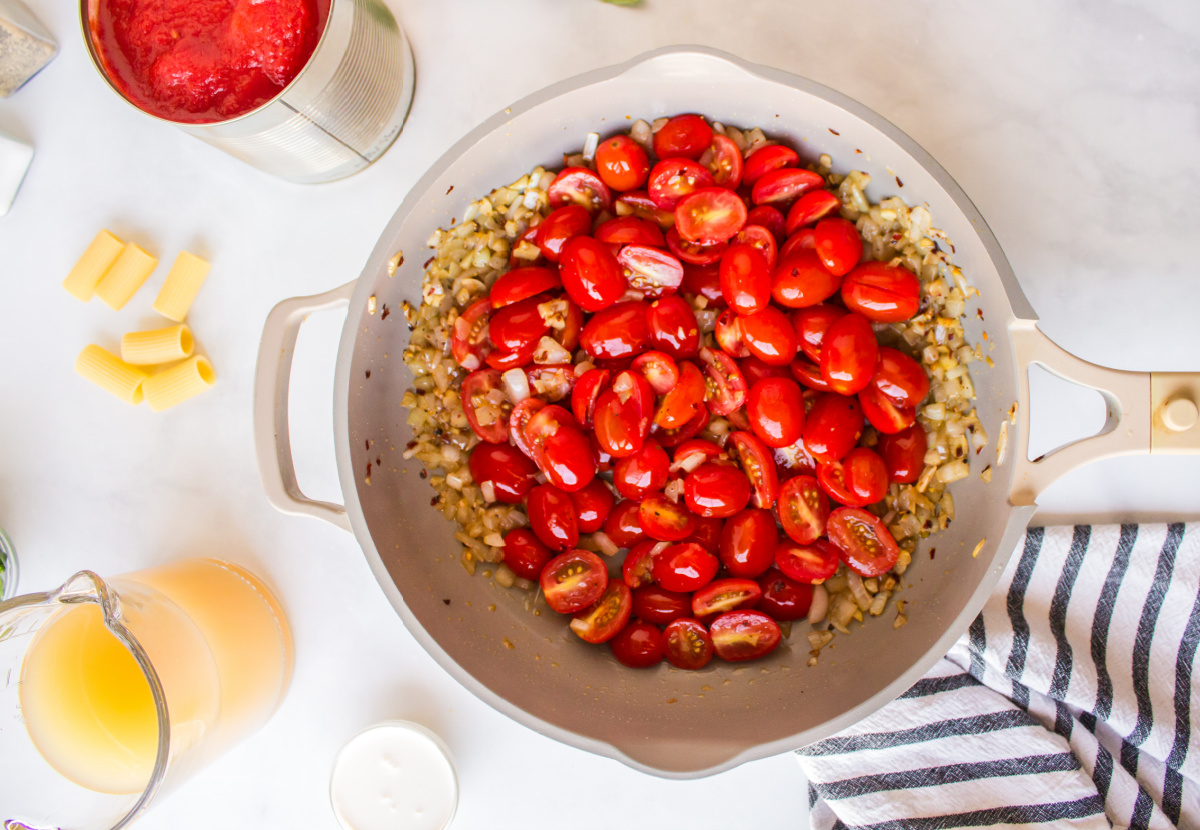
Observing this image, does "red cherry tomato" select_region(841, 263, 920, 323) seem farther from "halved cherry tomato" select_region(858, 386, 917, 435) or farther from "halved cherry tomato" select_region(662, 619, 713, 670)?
"halved cherry tomato" select_region(662, 619, 713, 670)

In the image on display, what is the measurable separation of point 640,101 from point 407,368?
50 centimetres

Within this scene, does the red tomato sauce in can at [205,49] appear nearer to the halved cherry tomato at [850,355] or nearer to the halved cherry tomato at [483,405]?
the halved cherry tomato at [483,405]

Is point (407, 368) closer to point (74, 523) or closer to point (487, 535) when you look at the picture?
point (487, 535)

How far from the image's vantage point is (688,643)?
1113mm

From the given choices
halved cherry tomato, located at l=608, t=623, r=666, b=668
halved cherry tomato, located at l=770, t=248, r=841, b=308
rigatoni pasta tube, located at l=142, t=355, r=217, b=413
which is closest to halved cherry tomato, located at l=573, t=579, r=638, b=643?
halved cherry tomato, located at l=608, t=623, r=666, b=668

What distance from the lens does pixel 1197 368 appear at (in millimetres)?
1277

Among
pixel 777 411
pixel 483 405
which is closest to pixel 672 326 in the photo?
pixel 777 411

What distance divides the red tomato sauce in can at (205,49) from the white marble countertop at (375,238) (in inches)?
10.5

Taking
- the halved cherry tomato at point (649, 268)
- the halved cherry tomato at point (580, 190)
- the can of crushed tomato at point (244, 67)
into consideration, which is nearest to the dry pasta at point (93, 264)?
the can of crushed tomato at point (244, 67)

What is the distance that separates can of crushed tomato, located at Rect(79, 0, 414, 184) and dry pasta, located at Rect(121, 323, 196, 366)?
0.36m

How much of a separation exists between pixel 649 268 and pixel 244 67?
60 centimetres

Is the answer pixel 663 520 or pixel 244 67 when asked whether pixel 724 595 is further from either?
pixel 244 67

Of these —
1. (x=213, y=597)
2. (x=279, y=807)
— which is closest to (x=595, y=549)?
(x=213, y=597)

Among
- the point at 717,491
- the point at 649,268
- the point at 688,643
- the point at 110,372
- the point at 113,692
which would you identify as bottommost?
the point at 113,692
